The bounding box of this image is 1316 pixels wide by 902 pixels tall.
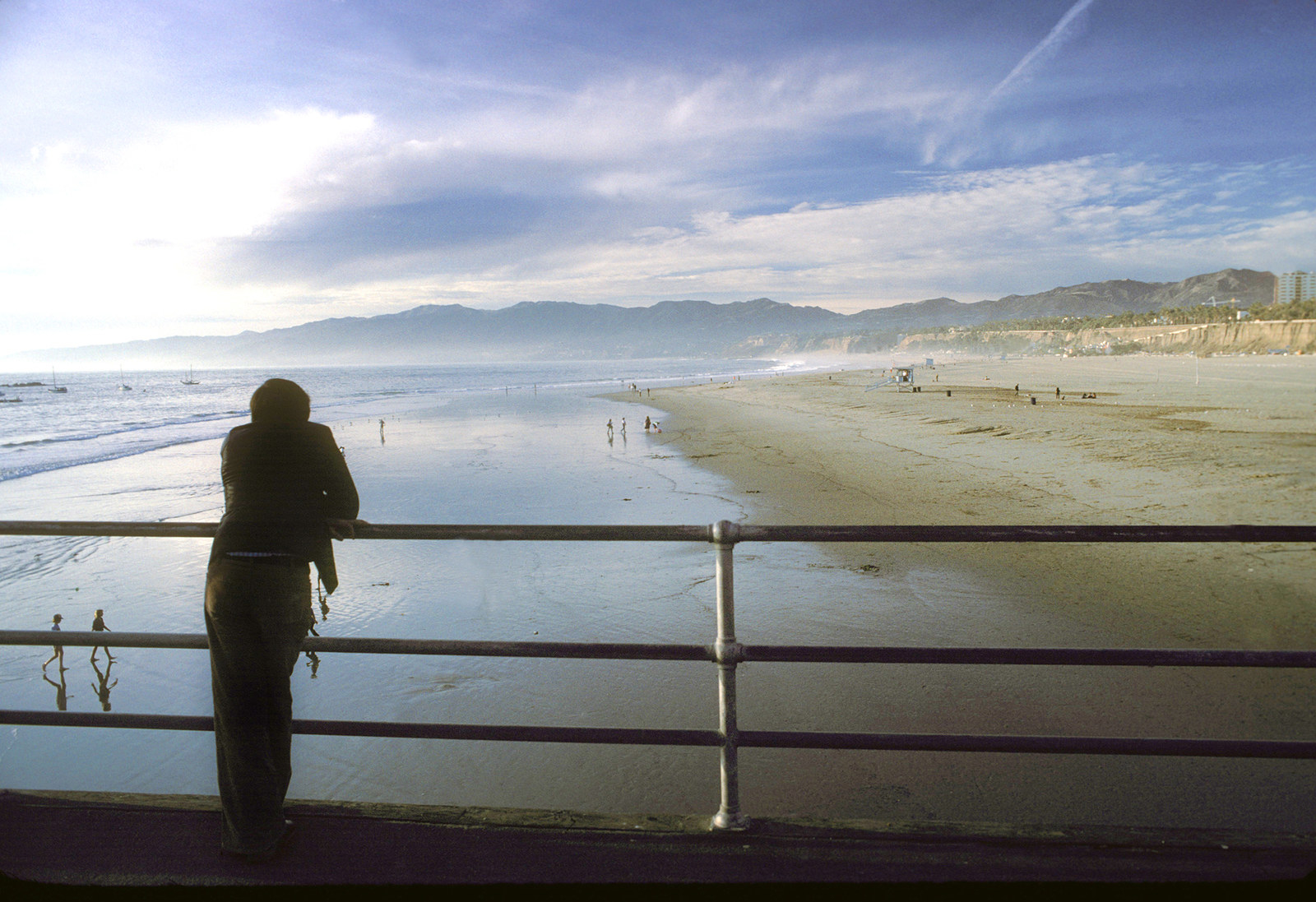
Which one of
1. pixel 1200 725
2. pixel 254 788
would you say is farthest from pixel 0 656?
pixel 1200 725

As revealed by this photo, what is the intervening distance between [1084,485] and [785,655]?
Answer: 14120 mm

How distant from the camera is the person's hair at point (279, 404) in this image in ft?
8.73

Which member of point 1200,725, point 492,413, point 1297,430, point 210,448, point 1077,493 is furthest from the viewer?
point 492,413

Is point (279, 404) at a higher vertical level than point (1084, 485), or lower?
higher

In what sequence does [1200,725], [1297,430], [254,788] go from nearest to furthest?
[254,788], [1200,725], [1297,430]

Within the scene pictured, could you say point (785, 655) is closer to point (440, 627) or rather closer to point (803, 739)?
point (803, 739)

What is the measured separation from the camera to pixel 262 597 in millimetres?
2586

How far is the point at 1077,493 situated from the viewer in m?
13.4

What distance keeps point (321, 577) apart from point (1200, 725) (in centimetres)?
624

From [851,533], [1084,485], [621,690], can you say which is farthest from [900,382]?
[851,533]

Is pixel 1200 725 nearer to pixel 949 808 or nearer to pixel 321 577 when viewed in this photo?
pixel 949 808

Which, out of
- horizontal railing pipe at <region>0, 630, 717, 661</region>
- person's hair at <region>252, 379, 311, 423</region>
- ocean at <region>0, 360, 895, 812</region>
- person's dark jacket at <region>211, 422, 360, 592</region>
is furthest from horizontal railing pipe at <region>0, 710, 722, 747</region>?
ocean at <region>0, 360, 895, 812</region>

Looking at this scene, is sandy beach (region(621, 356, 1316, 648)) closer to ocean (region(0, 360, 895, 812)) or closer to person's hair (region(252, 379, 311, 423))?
ocean (region(0, 360, 895, 812))

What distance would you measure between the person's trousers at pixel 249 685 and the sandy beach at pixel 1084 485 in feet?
23.0
